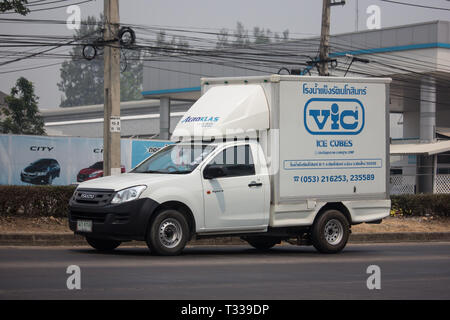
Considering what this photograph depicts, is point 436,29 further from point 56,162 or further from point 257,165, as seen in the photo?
point 257,165

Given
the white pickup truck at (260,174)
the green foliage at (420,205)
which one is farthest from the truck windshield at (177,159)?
the green foliage at (420,205)

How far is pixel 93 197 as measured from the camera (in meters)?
13.5

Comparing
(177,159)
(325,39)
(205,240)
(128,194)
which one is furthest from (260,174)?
(325,39)

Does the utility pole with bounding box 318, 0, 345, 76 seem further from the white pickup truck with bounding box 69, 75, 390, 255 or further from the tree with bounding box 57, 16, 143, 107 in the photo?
the tree with bounding box 57, 16, 143, 107

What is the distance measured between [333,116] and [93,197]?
471cm

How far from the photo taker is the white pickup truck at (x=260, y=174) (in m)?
13.4

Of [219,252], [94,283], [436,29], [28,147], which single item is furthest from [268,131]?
Result: [436,29]

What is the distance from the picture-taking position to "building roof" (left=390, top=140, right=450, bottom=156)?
36656 mm

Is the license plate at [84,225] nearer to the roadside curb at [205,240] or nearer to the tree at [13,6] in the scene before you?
the roadside curb at [205,240]

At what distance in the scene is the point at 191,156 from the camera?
1424 cm

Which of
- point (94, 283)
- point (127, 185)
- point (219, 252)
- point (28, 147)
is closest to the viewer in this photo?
point (94, 283)

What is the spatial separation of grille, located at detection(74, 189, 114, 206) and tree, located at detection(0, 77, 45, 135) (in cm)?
3514

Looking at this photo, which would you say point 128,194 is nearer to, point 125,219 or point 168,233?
point 125,219

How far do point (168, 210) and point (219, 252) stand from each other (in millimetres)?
2205
